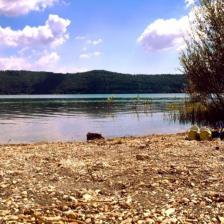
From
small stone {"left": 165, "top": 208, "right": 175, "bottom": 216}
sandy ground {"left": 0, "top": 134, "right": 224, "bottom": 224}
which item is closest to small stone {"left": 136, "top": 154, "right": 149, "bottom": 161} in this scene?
sandy ground {"left": 0, "top": 134, "right": 224, "bottom": 224}

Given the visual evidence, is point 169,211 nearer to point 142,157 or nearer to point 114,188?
point 114,188

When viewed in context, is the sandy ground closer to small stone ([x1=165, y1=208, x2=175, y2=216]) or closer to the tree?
small stone ([x1=165, y1=208, x2=175, y2=216])

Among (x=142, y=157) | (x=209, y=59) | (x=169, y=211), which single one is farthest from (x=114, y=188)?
(x=209, y=59)

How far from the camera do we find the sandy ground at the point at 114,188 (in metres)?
6.63

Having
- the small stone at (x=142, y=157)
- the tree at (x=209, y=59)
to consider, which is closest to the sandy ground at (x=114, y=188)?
the small stone at (x=142, y=157)

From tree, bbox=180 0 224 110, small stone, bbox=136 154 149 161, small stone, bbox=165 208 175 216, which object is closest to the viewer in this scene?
small stone, bbox=165 208 175 216

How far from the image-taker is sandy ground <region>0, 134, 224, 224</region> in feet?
21.8

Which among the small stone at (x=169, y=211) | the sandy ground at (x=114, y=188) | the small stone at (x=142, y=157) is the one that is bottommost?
the small stone at (x=169, y=211)

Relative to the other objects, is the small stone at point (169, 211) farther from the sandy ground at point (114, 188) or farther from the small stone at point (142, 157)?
the small stone at point (142, 157)

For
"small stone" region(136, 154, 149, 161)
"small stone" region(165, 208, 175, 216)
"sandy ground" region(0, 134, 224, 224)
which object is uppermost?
"small stone" region(136, 154, 149, 161)

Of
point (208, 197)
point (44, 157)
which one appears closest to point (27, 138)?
point (44, 157)

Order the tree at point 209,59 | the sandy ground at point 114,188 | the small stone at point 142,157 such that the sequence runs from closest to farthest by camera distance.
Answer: the sandy ground at point 114,188 → the small stone at point 142,157 → the tree at point 209,59

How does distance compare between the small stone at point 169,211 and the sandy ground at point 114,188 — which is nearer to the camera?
the sandy ground at point 114,188

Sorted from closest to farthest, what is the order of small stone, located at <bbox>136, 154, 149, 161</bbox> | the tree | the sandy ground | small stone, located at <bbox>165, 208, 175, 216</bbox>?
1. the sandy ground
2. small stone, located at <bbox>165, 208, 175, 216</bbox>
3. small stone, located at <bbox>136, 154, 149, 161</bbox>
4. the tree
